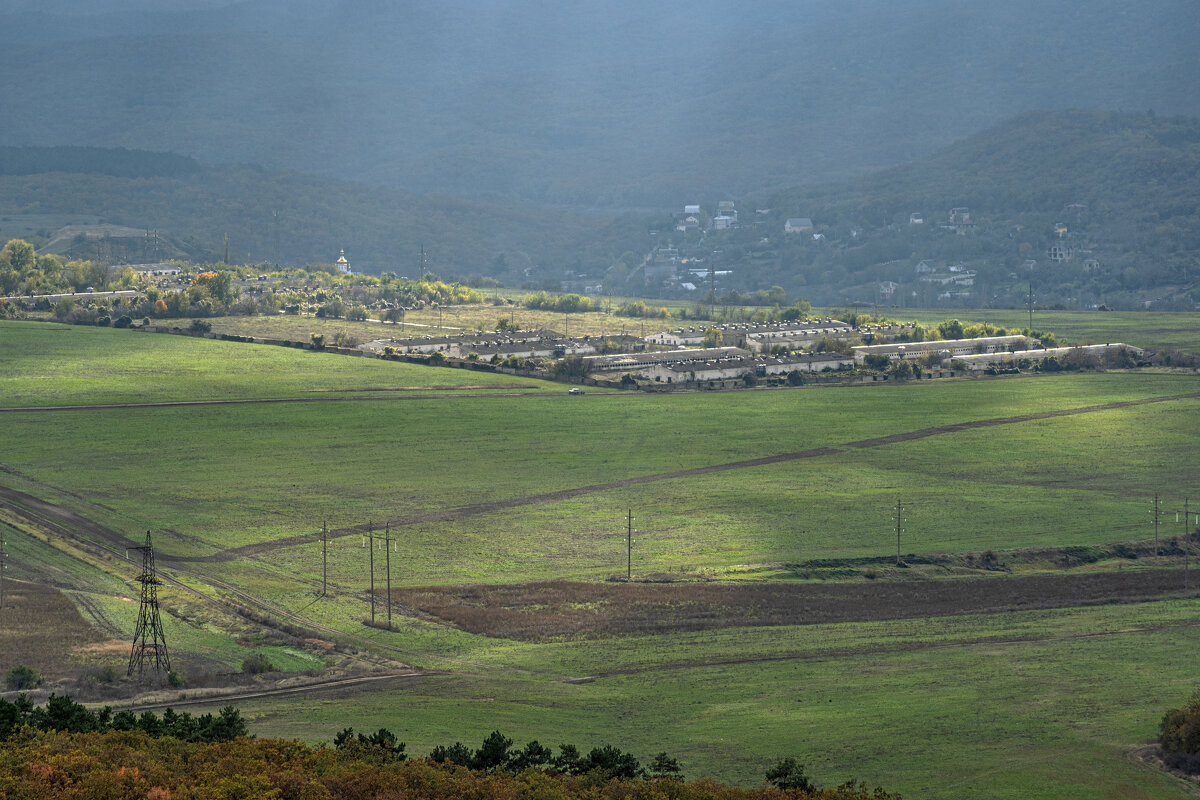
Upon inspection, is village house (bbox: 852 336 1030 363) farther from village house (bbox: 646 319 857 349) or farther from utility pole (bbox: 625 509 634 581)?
utility pole (bbox: 625 509 634 581)

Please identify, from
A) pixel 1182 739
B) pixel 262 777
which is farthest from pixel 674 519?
pixel 262 777

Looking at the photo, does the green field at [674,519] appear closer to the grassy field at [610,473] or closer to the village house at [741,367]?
the grassy field at [610,473]

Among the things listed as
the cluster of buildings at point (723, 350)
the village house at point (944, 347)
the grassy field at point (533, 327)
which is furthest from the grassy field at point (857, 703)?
the grassy field at point (533, 327)

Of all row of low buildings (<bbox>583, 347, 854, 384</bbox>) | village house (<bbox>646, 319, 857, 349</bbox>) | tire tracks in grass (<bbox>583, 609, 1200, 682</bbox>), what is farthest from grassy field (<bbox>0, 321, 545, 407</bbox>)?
tire tracks in grass (<bbox>583, 609, 1200, 682</bbox>)

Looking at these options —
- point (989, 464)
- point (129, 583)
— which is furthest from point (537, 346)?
point (129, 583)

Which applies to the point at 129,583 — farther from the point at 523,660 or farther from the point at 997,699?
the point at 997,699

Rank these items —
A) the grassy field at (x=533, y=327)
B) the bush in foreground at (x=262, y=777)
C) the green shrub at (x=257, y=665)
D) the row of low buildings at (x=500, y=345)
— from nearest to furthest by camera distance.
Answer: the bush in foreground at (x=262, y=777) → the green shrub at (x=257, y=665) → the row of low buildings at (x=500, y=345) → the grassy field at (x=533, y=327)

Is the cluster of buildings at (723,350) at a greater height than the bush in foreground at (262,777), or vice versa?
the cluster of buildings at (723,350)
